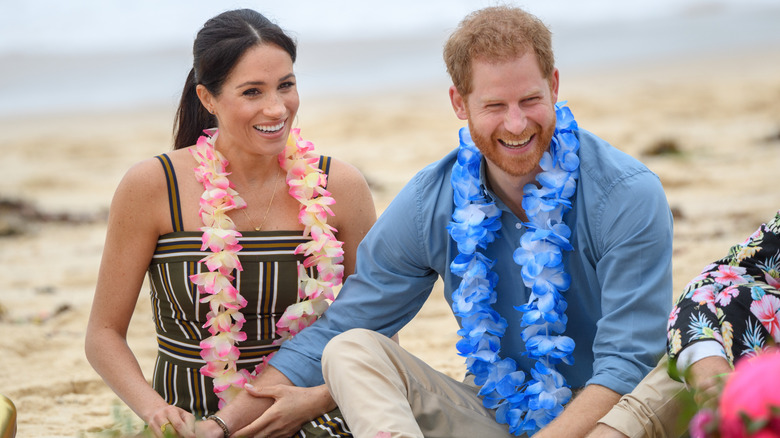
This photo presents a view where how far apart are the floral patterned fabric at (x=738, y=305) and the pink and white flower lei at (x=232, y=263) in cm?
142

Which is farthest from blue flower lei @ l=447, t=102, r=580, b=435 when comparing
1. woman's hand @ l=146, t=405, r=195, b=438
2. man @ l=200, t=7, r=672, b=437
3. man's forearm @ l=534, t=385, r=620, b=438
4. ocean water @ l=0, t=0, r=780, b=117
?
ocean water @ l=0, t=0, r=780, b=117

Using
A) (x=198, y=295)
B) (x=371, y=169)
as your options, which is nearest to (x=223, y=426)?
(x=198, y=295)

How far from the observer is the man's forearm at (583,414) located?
2959 millimetres

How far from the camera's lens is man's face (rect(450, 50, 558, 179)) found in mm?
3230

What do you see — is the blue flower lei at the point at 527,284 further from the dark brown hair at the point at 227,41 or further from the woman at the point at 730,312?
the dark brown hair at the point at 227,41

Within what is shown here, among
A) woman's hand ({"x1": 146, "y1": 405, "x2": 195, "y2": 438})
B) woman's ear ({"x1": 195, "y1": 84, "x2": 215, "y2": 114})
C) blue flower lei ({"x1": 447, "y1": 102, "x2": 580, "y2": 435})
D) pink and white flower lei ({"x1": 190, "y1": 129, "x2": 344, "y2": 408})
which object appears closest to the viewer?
blue flower lei ({"x1": 447, "y1": 102, "x2": 580, "y2": 435})

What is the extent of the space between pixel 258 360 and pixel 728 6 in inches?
1271

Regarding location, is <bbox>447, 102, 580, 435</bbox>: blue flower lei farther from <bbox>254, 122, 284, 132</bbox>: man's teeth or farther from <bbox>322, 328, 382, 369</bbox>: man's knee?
<bbox>254, 122, 284, 132</bbox>: man's teeth

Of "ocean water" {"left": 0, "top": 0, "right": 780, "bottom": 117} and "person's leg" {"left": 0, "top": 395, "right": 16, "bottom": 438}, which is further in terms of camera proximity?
"ocean water" {"left": 0, "top": 0, "right": 780, "bottom": 117}

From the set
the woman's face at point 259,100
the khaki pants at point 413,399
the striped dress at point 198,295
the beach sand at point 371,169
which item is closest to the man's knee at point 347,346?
the khaki pants at point 413,399

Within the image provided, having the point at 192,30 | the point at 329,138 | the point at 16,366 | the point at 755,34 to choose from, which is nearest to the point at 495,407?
the point at 16,366

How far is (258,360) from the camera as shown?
3.75 meters

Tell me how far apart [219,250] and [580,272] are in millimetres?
1395

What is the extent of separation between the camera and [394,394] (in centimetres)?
314
